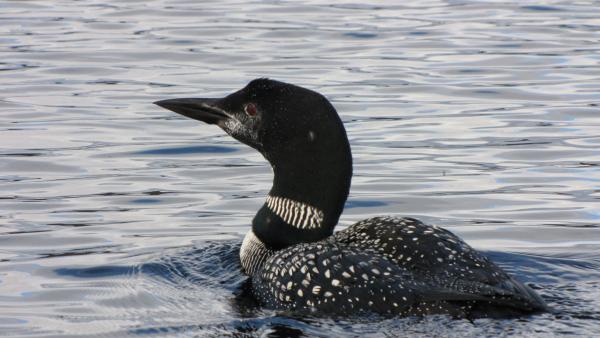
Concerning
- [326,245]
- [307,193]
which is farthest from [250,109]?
[326,245]

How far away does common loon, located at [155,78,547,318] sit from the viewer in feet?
17.2

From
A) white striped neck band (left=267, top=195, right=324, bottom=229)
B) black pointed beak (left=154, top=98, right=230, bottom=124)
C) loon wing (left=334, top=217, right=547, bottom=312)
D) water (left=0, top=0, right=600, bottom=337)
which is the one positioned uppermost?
black pointed beak (left=154, top=98, right=230, bottom=124)

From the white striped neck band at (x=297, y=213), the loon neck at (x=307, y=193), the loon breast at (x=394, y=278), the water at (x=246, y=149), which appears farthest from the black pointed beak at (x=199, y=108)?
the loon breast at (x=394, y=278)

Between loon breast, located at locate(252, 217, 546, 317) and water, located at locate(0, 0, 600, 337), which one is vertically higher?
loon breast, located at locate(252, 217, 546, 317)

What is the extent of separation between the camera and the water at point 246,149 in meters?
5.86

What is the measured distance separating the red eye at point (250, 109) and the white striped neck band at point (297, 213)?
39 centimetres

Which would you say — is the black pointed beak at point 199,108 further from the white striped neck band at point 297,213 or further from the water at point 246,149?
the water at point 246,149

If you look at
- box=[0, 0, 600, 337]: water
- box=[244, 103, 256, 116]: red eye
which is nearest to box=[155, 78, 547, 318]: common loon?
box=[244, 103, 256, 116]: red eye

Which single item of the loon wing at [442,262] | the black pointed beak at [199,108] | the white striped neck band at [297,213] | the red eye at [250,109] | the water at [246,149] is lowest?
the water at [246,149]

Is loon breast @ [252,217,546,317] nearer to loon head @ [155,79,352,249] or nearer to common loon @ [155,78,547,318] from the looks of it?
common loon @ [155,78,547,318]

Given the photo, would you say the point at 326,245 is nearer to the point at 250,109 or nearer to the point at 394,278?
the point at 394,278

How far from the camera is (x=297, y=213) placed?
20.4ft

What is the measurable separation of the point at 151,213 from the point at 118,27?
629cm

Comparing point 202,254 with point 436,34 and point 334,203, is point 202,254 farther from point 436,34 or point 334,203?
point 436,34
